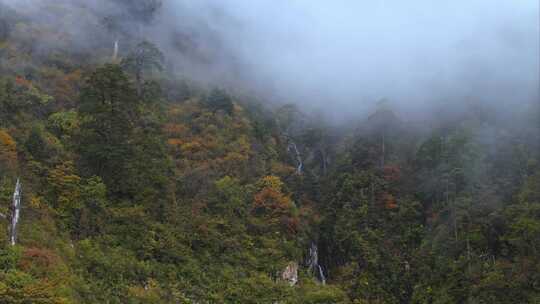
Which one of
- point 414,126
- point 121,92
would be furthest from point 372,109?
point 121,92

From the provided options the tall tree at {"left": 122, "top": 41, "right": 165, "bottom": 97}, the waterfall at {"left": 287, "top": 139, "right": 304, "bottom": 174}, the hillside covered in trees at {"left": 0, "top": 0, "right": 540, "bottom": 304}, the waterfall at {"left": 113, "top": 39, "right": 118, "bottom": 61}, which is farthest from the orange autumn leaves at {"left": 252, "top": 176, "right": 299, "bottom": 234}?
the waterfall at {"left": 113, "top": 39, "right": 118, "bottom": 61}

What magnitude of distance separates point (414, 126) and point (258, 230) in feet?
77.9

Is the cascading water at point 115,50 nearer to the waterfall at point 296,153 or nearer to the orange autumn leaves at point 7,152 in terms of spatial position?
the waterfall at point 296,153

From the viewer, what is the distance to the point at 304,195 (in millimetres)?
48469

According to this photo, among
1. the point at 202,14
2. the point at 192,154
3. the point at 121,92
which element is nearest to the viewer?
the point at 121,92

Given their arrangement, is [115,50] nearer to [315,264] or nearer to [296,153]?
[296,153]

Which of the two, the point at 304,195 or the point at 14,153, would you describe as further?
the point at 304,195

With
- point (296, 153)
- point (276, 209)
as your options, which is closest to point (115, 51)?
point (296, 153)

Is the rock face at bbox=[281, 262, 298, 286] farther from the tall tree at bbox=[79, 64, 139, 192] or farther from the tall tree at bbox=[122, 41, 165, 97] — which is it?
the tall tree at bbox=[122, 41, 165, 97]

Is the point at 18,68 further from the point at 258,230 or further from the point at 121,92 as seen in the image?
the point at 258,230

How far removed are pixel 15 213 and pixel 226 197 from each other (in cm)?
1618

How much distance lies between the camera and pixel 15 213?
25484 mm

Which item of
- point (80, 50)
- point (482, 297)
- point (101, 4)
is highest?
point (101, 4)

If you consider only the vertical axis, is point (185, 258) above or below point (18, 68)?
below
